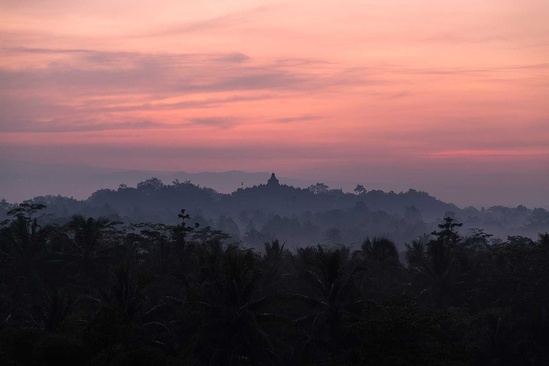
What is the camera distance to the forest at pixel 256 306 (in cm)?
3256

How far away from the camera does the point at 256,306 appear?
38.1 metres

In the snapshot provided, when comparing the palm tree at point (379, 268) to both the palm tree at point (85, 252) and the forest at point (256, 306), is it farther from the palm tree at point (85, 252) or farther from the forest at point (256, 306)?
the palm tree at point (85, 252)

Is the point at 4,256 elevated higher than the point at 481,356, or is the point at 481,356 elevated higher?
the point at 4,256

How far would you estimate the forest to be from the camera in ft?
107

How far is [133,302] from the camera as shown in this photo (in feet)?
129

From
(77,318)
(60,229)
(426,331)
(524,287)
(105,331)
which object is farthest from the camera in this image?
(60,229)

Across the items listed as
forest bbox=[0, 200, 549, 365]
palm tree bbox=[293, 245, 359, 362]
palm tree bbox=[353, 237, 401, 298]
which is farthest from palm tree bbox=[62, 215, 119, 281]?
palm tree bbox=[353, 237, 401, 298]

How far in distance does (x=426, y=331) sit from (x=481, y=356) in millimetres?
14039

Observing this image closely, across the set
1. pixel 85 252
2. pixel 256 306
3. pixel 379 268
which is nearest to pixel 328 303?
pixel 256 306

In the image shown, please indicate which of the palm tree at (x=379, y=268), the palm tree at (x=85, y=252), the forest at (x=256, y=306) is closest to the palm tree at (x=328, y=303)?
the forest at (x=256, y=306)

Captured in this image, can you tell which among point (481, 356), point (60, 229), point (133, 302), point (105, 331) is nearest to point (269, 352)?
point (133, 302)

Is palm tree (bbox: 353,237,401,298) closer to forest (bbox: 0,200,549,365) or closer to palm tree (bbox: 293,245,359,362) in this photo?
forest (bbox: 0,200,549,365)

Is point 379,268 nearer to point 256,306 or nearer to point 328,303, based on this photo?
point 328,303

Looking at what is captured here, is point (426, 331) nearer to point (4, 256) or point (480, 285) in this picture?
point (480, 285)
